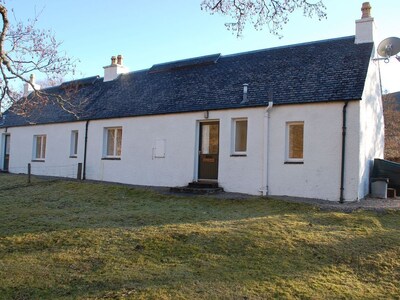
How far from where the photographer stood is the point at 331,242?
26.2ft

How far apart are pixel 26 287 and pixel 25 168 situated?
1983 centimetres

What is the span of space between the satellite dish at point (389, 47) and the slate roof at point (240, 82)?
1.52 feet

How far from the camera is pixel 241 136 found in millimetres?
15562

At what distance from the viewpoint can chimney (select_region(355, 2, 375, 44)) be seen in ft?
49.3

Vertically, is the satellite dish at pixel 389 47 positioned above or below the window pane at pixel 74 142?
above

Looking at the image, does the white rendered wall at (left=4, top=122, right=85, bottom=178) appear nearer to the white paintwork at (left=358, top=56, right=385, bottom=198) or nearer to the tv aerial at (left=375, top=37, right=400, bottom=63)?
the white paintwork at (left=358, top=56, right=385, bottom=198)

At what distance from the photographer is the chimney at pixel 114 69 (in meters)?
23.2

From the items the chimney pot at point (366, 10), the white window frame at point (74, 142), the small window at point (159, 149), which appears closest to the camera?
the chimney pot at point (366, 10)

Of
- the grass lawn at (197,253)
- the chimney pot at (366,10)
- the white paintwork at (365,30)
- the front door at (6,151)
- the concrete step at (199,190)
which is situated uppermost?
the chimney pot at (366,10)

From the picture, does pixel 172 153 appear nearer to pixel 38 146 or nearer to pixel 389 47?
pixel 389 47

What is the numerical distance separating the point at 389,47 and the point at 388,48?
45 millimetres

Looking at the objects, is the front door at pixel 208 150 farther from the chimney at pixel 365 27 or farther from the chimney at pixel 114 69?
the chimney at pixel 114 69

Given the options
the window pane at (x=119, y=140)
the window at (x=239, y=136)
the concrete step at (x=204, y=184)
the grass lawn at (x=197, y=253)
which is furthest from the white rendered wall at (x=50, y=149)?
the grass lawn at (x=197, y=253)

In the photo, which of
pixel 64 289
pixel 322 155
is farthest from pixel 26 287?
pixel 322 155
